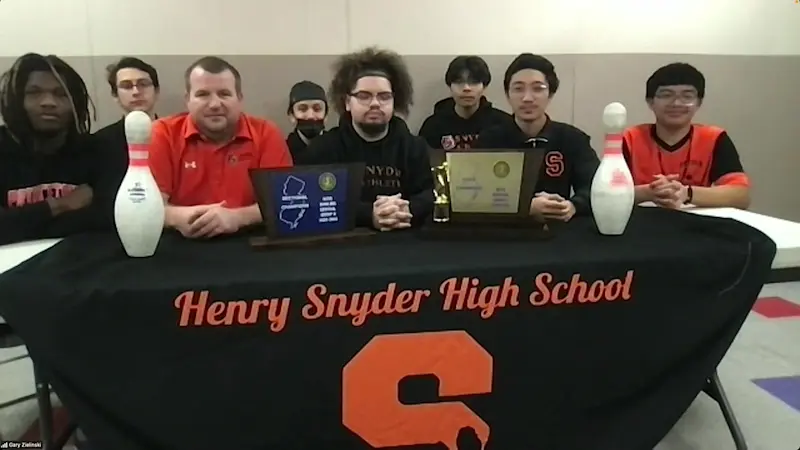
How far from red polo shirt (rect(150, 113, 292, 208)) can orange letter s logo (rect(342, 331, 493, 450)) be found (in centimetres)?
73

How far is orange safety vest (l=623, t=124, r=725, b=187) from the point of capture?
2369mm

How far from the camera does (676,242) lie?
5.16ft

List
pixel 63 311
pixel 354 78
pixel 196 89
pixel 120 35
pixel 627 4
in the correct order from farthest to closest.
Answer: pixel 627 4 → pixel 120 35 → pixel 354 78 → pixel 196 89 → pixel 63 311

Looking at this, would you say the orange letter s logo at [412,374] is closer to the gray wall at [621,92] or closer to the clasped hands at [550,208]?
the clasped hands at [550,208]

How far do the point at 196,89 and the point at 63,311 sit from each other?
76 cm

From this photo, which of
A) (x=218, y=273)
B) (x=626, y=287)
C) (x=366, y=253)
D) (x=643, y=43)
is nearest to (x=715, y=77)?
(x=643, y=43)

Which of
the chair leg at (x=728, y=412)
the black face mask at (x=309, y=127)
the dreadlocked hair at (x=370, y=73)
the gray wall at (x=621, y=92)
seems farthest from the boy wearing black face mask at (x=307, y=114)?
the chair leg at (x=728, y=412)

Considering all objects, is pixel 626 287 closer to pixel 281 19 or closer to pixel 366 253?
pixel 366 253

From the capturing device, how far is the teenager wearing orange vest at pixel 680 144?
2.35 meters

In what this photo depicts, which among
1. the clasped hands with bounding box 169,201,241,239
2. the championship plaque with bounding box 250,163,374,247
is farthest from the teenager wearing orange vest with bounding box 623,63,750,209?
the clasped hands with bounding box 169,201,241,239

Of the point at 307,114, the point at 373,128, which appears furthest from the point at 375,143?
the point at 307,114

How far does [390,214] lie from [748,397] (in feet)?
4.63

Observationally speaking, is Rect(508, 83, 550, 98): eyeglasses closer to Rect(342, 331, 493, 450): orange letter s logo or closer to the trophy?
the trophy

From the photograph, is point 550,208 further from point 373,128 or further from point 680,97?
point 680,97
